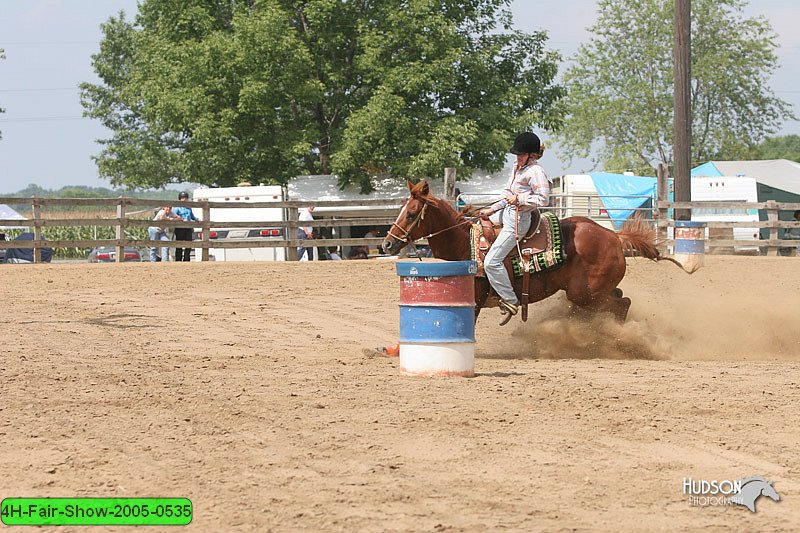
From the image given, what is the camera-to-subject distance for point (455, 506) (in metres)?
4.98

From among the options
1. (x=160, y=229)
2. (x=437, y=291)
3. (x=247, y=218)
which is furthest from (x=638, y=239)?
(x=247, y=218)

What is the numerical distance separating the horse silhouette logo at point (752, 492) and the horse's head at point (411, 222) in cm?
556

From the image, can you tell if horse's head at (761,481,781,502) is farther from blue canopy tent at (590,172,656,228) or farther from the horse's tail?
blue canopy tent at (590,172,656,228)

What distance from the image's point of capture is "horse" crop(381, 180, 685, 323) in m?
10.6

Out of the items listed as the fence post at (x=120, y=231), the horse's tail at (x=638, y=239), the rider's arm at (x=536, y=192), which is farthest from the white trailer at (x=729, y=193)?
the rider's arm at (x=536, y=192)

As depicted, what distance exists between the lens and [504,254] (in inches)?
416

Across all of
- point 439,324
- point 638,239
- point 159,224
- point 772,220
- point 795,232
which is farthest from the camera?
point 795,232

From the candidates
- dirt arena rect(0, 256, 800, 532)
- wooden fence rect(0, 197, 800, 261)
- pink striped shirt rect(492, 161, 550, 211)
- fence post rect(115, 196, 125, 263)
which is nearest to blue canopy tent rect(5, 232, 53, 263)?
wooden fence rect(0, 197, 800, 261)

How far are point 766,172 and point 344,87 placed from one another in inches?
636

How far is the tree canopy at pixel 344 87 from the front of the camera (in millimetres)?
33375

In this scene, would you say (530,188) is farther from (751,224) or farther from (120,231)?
(751,224)

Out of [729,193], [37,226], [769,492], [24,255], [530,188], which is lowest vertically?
[769,492]

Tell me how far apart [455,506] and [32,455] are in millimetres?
2644

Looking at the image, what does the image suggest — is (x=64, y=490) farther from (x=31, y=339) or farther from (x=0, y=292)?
(x=0, y=292)
